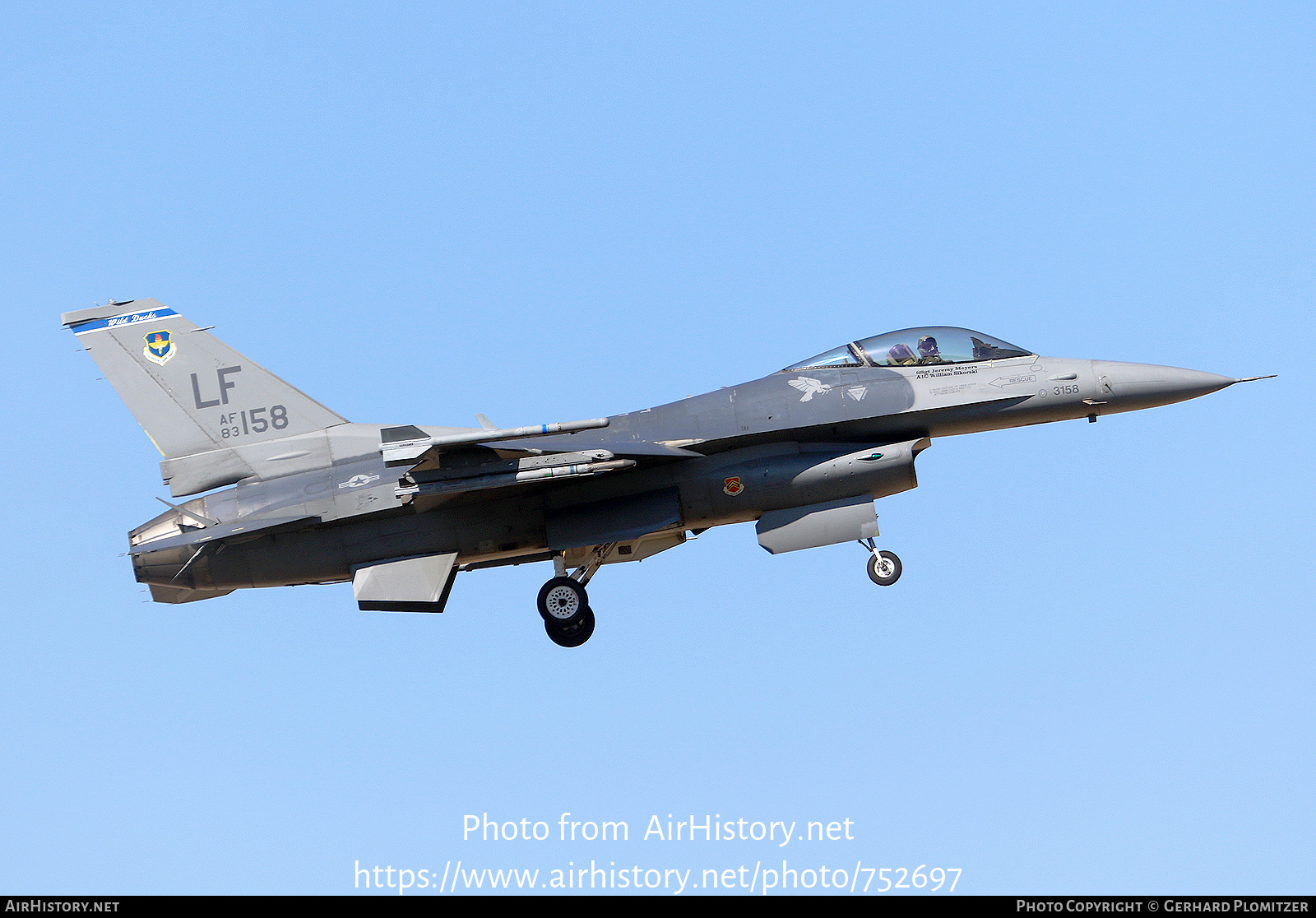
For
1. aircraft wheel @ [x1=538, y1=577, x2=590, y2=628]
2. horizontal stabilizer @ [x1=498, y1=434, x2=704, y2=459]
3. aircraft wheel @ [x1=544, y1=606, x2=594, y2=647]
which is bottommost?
aircraft wheel @ [x1=544, y1=606, x2=594, y2=647]

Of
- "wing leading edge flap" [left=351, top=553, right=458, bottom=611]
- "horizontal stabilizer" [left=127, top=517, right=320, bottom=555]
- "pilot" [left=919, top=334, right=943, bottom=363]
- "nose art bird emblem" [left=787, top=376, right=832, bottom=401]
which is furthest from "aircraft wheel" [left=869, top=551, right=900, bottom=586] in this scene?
"horizontal stabilizer" [left=127, top=517, right=320, bottom=555]

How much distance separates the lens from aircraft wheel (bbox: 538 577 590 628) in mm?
17844

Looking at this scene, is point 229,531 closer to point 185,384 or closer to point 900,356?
point 185,384

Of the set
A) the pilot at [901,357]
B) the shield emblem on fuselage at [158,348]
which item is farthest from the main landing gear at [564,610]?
the shield emblem on fuselage at [158,348]

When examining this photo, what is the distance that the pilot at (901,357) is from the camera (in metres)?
→ 17.8

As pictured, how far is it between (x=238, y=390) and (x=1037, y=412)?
402 inches

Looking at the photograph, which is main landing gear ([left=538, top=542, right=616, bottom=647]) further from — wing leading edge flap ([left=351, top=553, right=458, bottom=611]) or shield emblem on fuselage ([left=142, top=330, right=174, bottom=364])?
shield emblem on fuselage ([left=142, top=330, right=174, bottom=364])

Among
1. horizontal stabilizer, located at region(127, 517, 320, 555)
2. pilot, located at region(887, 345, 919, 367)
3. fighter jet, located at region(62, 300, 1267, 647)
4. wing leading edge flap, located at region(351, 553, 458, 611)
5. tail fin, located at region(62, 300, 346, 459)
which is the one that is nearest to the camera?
horizontal stabilizer, located at region(127, 517, 320, 555)

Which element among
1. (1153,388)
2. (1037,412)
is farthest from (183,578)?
(1153,388)

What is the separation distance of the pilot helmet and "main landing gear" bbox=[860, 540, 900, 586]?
2287 millimetres

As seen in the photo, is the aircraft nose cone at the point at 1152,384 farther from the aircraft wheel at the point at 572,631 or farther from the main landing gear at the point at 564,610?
the aircraft wheel at the point at 572,631

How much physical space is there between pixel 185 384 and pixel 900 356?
9210 millimetres

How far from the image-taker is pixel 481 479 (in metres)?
16.6

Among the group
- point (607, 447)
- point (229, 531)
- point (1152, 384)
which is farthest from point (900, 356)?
point (229, 531)
